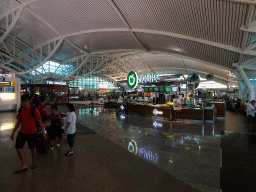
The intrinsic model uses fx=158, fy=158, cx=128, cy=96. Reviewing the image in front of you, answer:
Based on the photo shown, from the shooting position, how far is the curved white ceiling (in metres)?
12.8

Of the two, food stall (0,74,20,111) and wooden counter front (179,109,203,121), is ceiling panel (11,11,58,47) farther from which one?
wooden counter front (179,109,203,121)

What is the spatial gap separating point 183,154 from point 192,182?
4.94 ft

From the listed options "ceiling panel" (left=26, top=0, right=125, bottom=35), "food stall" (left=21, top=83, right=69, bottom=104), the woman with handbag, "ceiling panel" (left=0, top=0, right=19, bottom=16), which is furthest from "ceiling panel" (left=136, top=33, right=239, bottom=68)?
the woman with handbag

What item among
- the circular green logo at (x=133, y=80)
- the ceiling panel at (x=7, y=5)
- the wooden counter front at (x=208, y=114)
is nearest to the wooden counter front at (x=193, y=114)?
the wooden counter front at (x=208, y=114)

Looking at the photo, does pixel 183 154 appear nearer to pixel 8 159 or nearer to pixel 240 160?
pixel 240 160

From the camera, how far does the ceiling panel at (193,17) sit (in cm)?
1200

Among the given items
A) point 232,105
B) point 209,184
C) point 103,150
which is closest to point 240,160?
point 209,184

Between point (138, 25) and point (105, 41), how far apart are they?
8433 mm

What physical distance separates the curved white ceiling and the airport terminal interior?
0.35 feet

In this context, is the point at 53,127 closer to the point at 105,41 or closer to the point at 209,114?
the point at 209,114

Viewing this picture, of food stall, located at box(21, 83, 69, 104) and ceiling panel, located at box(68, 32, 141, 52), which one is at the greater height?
ceiling panel, located at box(68, 32, 141, 52)

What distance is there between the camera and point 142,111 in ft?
44.4

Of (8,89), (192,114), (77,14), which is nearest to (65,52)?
(77,14)

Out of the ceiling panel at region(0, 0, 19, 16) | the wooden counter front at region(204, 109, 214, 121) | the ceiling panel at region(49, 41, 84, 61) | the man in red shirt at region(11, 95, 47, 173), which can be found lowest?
the wooden counter front at region(204, 109, 214, 121)
